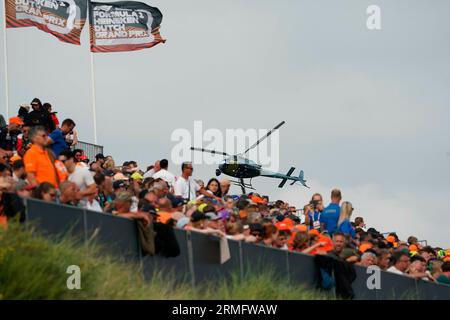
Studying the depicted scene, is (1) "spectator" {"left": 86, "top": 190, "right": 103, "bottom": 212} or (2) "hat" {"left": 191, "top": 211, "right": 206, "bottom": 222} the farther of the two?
(2) "hat" {"left": 191, "top": 211, "right": 206, "bottom": 222}

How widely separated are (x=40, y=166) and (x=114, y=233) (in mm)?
2030

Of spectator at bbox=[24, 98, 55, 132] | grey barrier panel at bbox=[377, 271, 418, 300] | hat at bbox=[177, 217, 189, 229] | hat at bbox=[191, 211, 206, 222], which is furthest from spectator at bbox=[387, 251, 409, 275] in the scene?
spectator at bbox=[24, 98, 55, 132]

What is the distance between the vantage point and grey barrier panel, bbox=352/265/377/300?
21.1 meters

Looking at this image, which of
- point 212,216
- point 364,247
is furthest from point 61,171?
point 364,247

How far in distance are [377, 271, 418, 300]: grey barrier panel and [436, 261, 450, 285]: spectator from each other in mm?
1502

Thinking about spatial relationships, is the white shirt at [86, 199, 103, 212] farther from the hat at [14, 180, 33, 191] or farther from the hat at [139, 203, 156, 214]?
the hat at [14, 180, 33, 191]

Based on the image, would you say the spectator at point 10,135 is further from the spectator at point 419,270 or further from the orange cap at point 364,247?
the spectator at point 419,270

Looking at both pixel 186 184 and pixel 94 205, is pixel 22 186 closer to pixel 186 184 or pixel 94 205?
pixel 94 205

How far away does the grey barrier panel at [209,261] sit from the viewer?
18.1 metres

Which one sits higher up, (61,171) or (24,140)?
(24,140)

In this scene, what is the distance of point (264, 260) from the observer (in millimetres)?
19281
